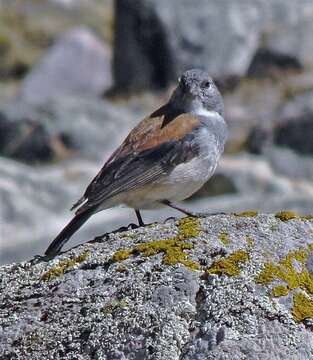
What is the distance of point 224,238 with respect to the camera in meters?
7.38

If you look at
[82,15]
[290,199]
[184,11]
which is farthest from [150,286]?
[82,15]

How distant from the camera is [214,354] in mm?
6707

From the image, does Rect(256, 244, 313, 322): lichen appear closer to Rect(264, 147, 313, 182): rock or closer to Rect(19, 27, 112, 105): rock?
Rect(264, 147, 313, 182): rock

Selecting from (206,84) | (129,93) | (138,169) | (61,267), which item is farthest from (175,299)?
(129,93)

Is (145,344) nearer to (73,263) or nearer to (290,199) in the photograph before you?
(73,263)

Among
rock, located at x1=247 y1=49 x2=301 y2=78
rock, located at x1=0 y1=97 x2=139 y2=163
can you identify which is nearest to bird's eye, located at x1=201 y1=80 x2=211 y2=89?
rock, located at x1=0 y1=97 x2=139 y2=163

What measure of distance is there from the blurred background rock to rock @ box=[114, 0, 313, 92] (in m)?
0.03

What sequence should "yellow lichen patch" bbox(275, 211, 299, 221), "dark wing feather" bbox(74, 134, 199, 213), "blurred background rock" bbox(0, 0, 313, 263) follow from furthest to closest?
"blurred background rock" bbox(0, 0, 313, 263) → "dark wing feather" bbox(74, 134, 199, 213) → "yellow lichen patch" bbox(275, 211, 299, 221)

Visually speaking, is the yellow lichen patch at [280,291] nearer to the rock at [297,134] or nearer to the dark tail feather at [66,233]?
the dark tail feather at [66,233]

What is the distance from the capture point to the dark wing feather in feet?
30.2

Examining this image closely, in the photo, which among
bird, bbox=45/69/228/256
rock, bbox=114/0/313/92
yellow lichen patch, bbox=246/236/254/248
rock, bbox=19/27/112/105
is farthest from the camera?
rock, bbox=19/27/112/105

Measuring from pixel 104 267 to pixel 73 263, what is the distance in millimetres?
237

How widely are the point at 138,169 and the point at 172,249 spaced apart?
2412 mm

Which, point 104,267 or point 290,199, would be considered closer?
point 104,267
